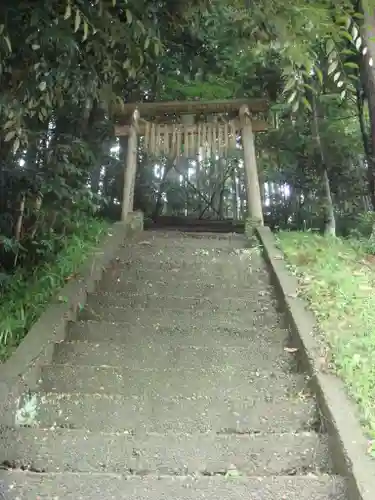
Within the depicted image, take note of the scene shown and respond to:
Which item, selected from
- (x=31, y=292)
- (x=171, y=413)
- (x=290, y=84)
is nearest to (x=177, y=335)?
(x=171, y=413)

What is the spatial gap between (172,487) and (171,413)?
703 millimetres

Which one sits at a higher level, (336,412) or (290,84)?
(290,84)

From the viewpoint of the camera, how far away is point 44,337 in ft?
13.1

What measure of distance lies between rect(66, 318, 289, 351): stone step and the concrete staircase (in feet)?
0.04

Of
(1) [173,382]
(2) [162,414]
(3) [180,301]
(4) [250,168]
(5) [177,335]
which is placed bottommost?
(2) [162,414]

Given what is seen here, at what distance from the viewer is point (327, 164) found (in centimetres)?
997

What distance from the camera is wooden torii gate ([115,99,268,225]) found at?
8.50m

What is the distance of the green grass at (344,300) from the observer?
3.35 meters

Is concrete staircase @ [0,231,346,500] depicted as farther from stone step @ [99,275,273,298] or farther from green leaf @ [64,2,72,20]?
green leaf @ [64,2,72,20]

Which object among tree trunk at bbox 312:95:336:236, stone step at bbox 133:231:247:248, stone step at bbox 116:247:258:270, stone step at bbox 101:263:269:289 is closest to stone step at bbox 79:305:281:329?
stone step at bbox 101:263:269:289

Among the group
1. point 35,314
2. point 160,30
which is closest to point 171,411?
point 35,314

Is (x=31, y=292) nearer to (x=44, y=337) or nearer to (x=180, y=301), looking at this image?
(x=44, y=337)

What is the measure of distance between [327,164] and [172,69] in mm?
3461

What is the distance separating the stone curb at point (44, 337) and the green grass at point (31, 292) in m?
0.11
